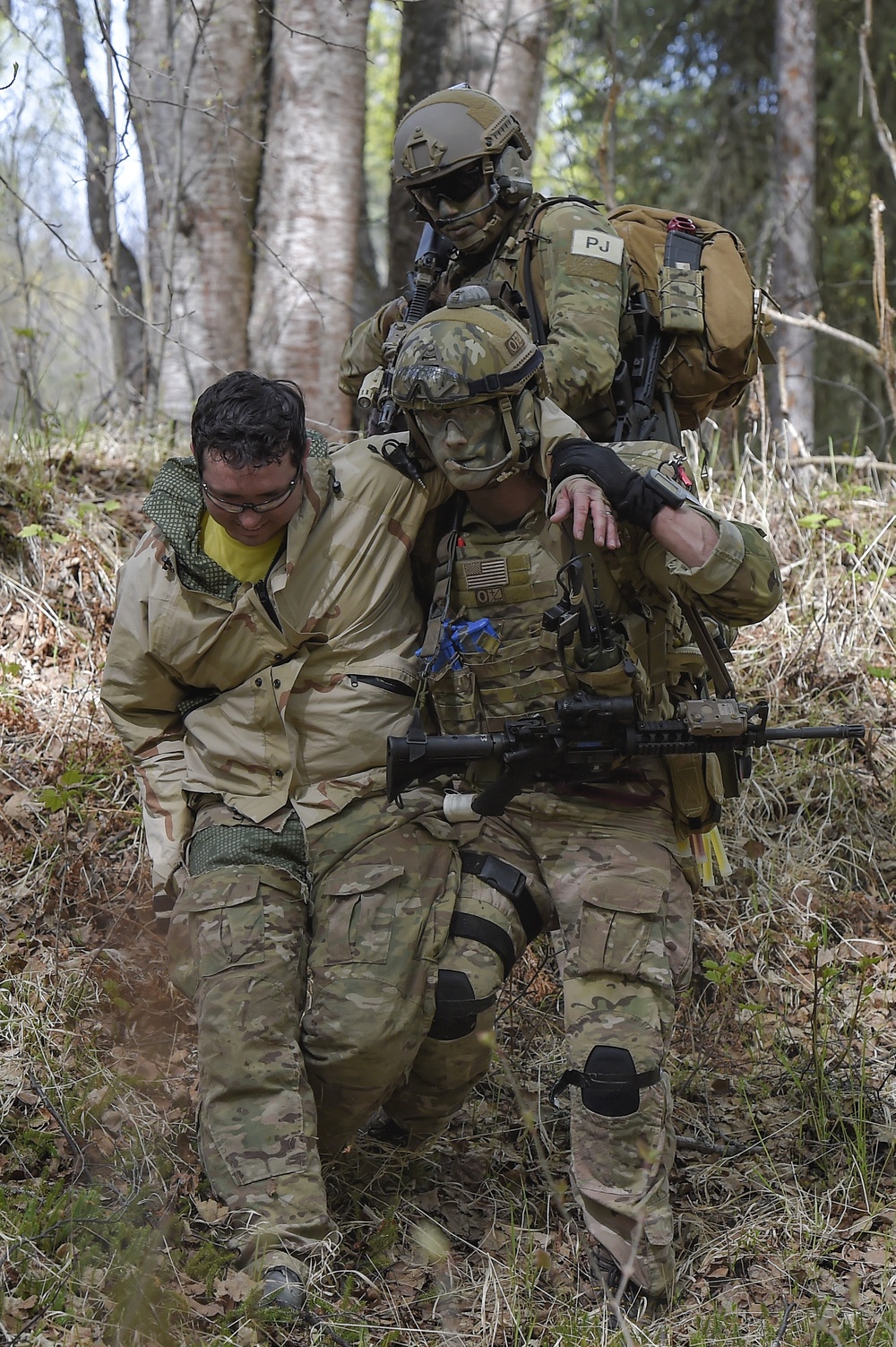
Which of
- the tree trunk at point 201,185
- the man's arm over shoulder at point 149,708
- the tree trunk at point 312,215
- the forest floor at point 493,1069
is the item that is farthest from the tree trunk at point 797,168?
the man's arm over shoulder at point 149,708

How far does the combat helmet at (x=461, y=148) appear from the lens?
4.19 meters

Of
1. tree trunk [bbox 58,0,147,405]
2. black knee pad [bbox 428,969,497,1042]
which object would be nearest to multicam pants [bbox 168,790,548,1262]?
black knee pad [bbox 428,969,497,1042]

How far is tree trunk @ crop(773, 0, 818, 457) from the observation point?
364 inches

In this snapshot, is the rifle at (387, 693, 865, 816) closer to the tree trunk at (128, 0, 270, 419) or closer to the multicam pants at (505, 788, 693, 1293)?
the multicam pants at (505, 788, 693, 1293)

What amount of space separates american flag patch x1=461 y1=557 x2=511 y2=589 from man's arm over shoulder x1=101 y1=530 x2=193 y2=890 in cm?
82

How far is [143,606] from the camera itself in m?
3.59

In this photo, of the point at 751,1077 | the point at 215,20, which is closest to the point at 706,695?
the point at 751,1077

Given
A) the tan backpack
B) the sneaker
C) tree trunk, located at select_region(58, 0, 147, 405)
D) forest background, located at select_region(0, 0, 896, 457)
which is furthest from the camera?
tree trunk, located at select_region(58, 0, 147, 405)

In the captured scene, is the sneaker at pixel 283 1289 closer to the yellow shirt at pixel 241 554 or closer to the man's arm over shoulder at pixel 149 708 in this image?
the man's arm over shoulder at pixel 149 708

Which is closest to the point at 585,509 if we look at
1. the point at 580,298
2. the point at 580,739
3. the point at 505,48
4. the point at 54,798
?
the point at 580,739

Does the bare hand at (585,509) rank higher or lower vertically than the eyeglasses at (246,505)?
higher

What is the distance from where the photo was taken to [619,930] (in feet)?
10.9

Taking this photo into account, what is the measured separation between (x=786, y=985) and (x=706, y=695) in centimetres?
137

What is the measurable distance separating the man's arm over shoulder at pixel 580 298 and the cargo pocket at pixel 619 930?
5.08 feet
